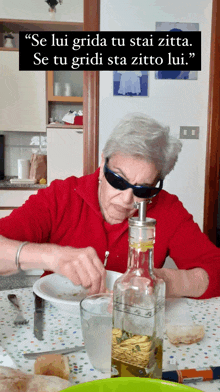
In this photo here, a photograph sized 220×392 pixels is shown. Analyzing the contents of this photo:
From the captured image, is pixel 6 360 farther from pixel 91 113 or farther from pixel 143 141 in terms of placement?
pixel 91 113

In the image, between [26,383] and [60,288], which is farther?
[60,288]

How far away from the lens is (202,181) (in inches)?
93.4

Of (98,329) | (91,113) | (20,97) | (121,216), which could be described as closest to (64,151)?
(20,97)

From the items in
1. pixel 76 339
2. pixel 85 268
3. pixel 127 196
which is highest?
pixel 127 196

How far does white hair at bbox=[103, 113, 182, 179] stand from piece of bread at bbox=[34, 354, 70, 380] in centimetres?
74

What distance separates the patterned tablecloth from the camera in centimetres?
61

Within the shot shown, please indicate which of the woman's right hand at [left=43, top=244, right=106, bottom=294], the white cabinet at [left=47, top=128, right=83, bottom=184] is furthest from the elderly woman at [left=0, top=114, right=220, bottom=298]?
the white cabinet at [left=47, top=128, right=83, bottom=184]

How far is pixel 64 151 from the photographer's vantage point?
321 cm

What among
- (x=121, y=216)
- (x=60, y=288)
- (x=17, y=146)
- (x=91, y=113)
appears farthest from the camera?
(x=17, y=146)

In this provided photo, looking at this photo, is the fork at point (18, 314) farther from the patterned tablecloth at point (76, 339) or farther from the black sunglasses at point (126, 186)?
the black sunglasses at point (126, 186)

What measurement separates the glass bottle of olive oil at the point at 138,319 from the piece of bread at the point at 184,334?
0.22m

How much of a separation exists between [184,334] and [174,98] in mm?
1849

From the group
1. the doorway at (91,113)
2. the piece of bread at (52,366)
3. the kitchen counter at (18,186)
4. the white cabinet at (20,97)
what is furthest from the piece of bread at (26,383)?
the white cabinet at (20,97)

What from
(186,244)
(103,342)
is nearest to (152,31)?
(186,244)
